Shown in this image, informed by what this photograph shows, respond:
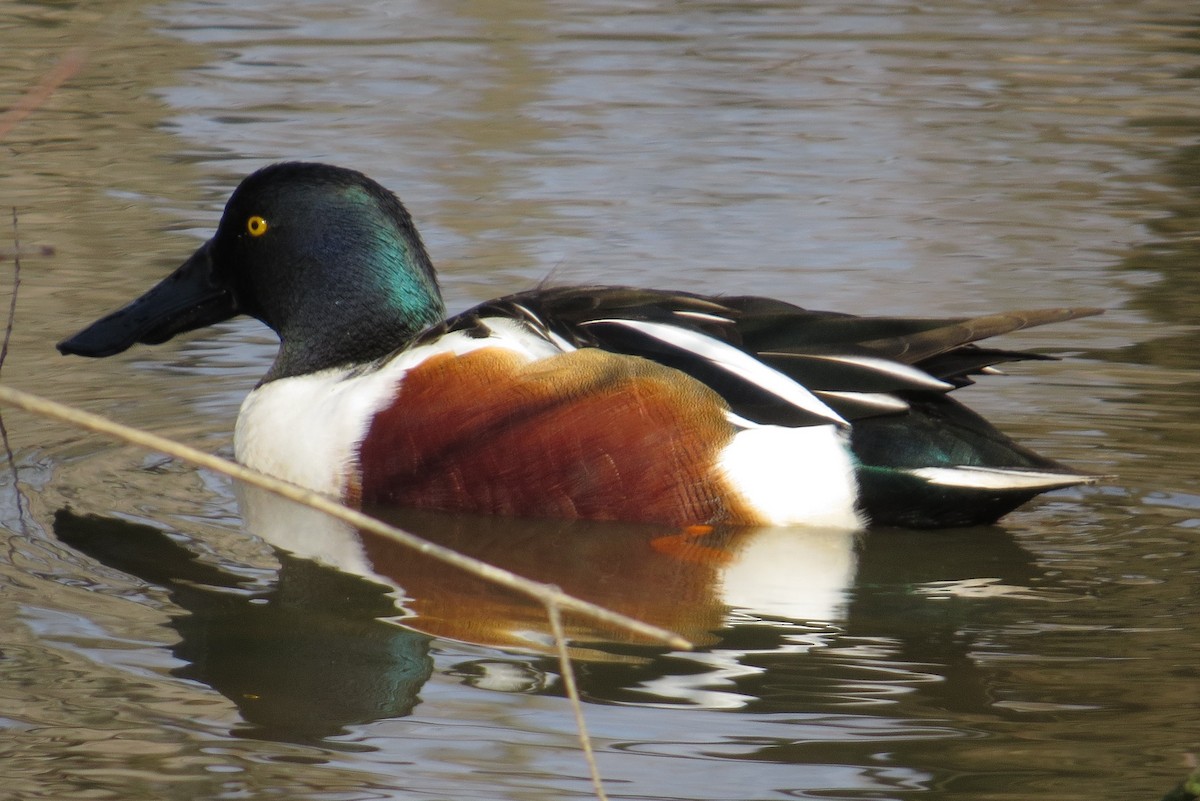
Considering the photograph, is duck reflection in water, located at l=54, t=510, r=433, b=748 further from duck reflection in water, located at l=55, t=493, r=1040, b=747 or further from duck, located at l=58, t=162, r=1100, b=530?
duck, located at l=58, t=162, r=1100, b=530

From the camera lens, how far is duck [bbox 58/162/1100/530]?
4.85 metres

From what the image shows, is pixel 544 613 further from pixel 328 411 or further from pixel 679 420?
pixel 328 411

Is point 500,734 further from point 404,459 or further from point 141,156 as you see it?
point 141,156

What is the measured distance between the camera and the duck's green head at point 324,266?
5559 millimetres

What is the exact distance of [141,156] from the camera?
9.26 meters

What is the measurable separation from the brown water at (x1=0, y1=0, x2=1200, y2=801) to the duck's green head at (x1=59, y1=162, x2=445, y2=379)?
0.50 m

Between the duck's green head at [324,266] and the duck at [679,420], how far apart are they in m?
0.34

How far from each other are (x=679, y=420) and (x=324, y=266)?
1383mm

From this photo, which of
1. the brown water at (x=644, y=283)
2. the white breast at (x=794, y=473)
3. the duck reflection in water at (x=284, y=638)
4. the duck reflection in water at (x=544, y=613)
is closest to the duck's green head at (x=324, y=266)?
the brown water at (x=644, y=283)

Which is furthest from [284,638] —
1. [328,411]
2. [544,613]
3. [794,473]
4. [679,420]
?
[794,473]

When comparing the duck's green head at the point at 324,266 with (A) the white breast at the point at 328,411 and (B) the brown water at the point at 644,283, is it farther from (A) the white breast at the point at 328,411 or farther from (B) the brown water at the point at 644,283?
(B) the brown water at the point at 644,283

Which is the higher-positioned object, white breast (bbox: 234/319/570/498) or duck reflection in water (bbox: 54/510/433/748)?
white breast (bbox: 234/319/570/498)

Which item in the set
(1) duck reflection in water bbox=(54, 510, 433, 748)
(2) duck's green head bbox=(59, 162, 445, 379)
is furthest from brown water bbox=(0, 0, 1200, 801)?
(2) duck's green head bbox=(59, 162, 445, 379)

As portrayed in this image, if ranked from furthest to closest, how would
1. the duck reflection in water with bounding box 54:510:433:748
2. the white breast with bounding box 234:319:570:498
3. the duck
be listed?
the white breast with bounding box 234:319:570:498 → the duck → the duck reflection in water with bounding box 54:510:433:748
